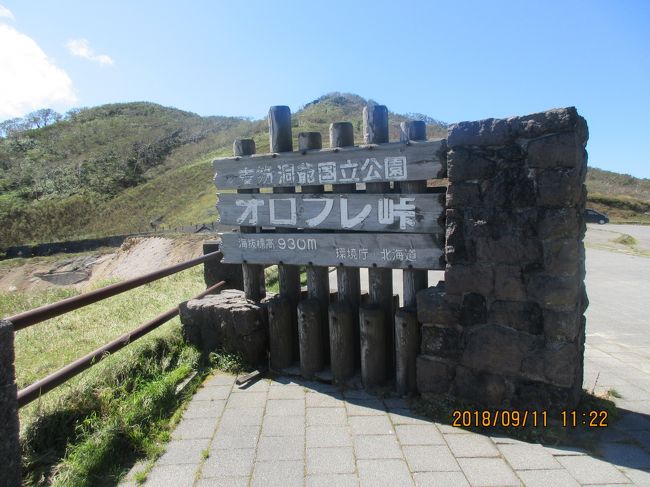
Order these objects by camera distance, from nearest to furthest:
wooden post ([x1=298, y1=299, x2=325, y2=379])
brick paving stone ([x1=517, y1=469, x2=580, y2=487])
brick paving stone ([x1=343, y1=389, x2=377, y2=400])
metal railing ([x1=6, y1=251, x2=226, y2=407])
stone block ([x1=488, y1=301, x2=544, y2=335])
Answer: brick paving stone ([x1=517, y1=469, x2=580, y2=487]) → metal railing ([x1=6, y1=251, x2=226, y2=407]) → stone block ([x1=488, y1=301, x2=544, y2=335]) → brick paving stone ([x1=343, y1=389, x2=377, y2=400]) → wooden post ([x1=298, y1=299, x2=325, y2=379])

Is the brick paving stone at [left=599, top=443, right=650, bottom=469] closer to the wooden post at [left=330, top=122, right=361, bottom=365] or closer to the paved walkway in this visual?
the paved walkway

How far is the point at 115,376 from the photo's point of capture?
362 cm

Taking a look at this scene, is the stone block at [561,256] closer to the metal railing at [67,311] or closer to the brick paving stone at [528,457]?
the brick paving stone at [528,457]

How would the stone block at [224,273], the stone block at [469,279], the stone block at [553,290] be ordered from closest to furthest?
the stone block at [553,290] < the stone block at [469,279] < the stone block at [224,273]

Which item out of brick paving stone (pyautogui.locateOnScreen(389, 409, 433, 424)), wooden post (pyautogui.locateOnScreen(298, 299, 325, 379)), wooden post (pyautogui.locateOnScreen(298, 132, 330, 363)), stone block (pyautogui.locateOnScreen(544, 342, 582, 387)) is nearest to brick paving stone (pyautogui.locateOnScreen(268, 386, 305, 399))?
wooden post (pyautogui.locateOnScreen(298, 299, 325, 379))

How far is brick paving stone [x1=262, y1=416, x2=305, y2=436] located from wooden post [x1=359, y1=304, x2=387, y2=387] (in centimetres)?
71

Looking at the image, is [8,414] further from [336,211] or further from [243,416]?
[336,211]

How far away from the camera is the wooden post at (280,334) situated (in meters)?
4.20

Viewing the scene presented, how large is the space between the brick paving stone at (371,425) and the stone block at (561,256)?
1.50 m

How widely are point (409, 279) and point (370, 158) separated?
1007 millimetres

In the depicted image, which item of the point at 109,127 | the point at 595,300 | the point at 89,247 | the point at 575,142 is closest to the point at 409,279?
the point at 575,142

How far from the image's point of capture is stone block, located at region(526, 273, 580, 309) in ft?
9.62

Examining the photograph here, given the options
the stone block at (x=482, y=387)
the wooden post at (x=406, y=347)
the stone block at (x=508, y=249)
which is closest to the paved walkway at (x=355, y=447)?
the wooden post at (x=406, y=347)

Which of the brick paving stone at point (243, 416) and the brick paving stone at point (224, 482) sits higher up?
the brick paving stone at point (243, 416)
